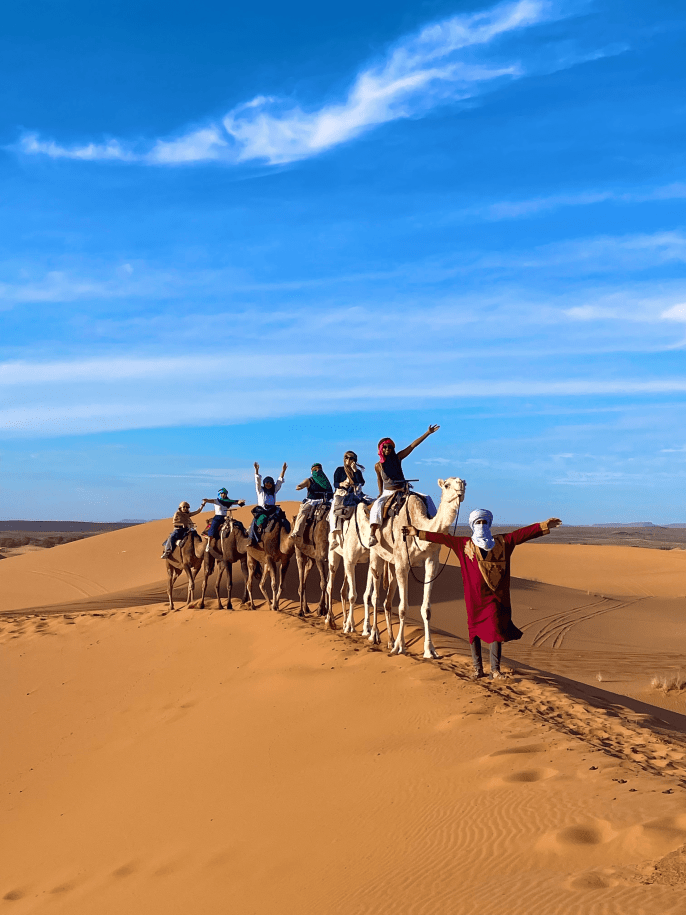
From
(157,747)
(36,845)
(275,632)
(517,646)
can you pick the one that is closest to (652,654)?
(517,646)

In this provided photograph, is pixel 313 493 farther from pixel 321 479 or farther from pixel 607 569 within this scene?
pixel 607 569

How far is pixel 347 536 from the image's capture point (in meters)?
16.4

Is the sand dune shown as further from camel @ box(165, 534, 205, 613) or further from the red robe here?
the red robe

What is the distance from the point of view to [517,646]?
20625 mm

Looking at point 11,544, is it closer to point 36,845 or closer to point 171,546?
point 171,546

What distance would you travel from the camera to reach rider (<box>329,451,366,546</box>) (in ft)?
52.6

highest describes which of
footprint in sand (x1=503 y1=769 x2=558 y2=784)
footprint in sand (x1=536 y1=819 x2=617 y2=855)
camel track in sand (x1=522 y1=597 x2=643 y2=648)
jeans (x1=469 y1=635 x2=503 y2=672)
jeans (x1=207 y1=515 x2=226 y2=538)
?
jeans (x1=207 y1=515 x2=226 y2=538)

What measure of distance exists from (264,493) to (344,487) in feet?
10.5

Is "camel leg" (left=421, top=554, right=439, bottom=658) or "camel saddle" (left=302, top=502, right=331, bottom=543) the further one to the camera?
"camel saddle" (left=302, top=502, right=331, bottom=543)

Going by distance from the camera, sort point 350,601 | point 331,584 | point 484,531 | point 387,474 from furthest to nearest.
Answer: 1. point 331,584
2. point 350,601
3. point 387,474
4. point 484,531

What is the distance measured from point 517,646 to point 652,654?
3540 mm

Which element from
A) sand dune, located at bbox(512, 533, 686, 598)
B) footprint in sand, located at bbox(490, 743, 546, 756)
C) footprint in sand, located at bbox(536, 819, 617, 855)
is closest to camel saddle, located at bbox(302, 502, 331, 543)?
footprint in sand, located at bbox(490, 743, 546, 756)

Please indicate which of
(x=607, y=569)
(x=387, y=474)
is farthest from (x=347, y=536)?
(x=607, y=569)

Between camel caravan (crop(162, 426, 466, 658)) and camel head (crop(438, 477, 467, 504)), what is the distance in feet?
0.05
